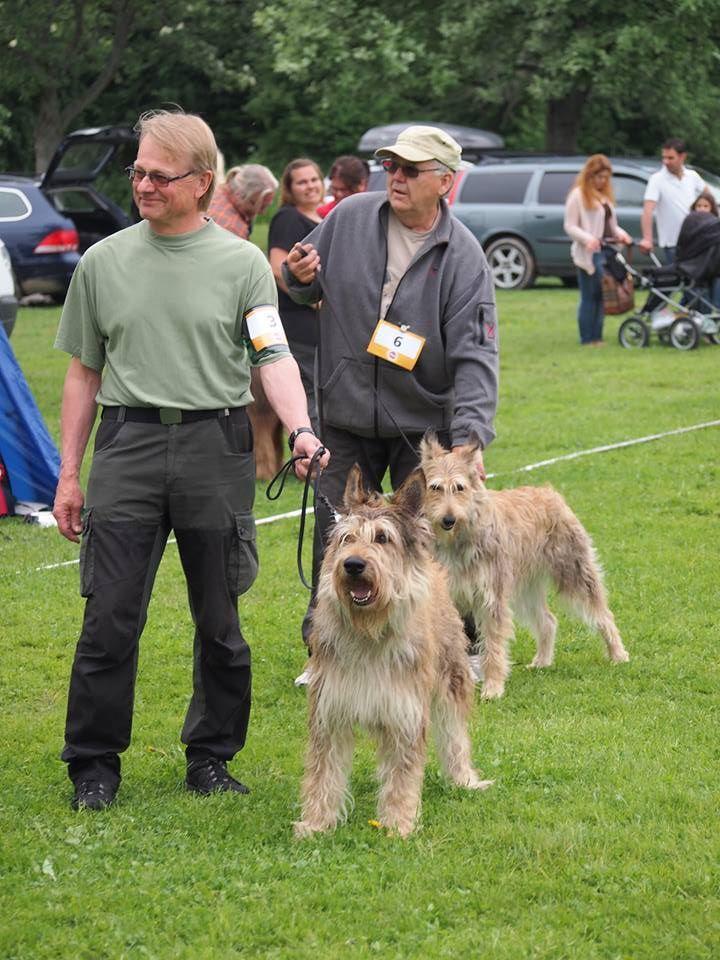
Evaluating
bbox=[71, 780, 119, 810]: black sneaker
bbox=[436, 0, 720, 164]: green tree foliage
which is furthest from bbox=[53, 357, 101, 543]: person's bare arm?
bbox=[436, 0, 720, 164]: green tree foliage

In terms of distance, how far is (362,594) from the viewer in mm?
4785

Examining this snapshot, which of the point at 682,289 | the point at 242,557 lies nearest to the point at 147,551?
the point at 242,557

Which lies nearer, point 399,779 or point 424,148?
point 399,779

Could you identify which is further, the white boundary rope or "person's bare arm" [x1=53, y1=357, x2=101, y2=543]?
the white boundary rope

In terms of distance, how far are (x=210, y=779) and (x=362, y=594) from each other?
108 cm

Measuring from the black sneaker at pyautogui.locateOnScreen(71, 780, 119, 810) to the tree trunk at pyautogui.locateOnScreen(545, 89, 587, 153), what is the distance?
82.6 feet

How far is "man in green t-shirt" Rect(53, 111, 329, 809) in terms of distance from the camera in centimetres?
495

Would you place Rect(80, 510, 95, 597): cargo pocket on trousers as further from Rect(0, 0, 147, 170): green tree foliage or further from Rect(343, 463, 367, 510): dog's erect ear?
Rect(0, 0, 147, 170): green tree foliage

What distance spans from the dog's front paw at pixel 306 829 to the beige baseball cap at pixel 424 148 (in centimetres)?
242

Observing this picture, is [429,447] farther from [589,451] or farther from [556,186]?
[556,186]

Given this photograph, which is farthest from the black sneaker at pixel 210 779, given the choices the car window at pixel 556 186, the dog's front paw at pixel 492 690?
the car window at pixel 556 186

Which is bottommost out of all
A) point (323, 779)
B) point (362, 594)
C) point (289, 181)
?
point (289, 181)

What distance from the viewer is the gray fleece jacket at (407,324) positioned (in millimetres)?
5824

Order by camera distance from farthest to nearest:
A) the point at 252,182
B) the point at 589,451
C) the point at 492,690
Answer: the point at 589,451, the point at 252,182, the point at 492,690
